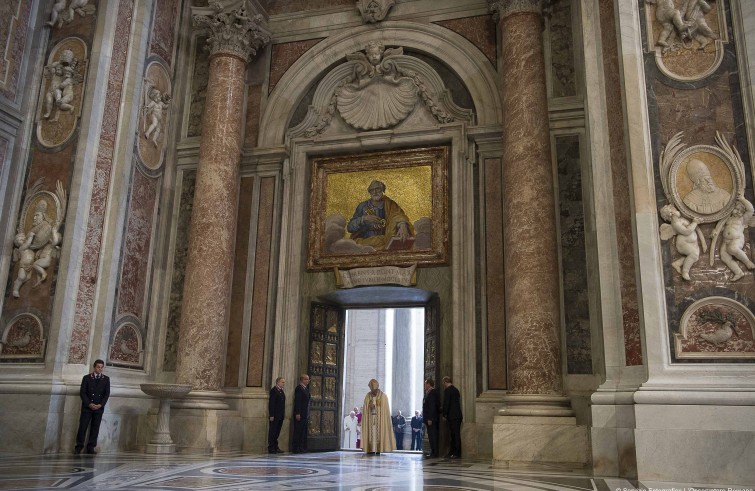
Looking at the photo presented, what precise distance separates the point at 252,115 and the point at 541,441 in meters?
7.26

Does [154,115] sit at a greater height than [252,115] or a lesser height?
lesser

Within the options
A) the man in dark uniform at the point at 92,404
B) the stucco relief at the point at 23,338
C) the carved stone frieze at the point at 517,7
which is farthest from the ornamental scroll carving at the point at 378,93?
the man in dark uniform at the point at 92,404

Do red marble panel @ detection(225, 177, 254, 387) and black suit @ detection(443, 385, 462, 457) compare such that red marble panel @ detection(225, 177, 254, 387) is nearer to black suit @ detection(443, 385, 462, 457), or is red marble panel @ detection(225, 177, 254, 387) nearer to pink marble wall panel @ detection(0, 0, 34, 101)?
black suit @ detection(443, 385, 462, 457)

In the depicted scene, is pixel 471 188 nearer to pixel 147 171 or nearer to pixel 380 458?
pixel 380 458

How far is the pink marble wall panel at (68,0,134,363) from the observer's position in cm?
940

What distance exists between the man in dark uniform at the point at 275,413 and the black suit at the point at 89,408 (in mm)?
2288

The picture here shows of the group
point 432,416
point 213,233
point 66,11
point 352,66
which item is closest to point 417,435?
point 432,416

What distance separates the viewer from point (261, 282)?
11.2m

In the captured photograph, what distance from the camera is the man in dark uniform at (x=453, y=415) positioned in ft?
31.2

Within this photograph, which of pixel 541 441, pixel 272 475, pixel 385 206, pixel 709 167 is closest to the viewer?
pixel 272 475

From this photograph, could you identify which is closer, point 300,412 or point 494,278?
point 494,278

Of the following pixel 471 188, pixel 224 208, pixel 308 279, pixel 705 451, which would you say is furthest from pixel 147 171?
pixel 705 451

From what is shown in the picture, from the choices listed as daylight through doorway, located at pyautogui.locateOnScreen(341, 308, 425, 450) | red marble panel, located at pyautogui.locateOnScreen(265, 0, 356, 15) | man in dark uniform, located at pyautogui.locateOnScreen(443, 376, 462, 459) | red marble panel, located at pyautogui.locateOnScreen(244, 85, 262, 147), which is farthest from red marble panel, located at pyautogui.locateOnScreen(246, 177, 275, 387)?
daylight through doorway, located at pyautogui.locateOnScreen(341, 308, 425, 450)

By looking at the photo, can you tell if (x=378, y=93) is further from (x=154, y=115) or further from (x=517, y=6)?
(x=154, y=115)
